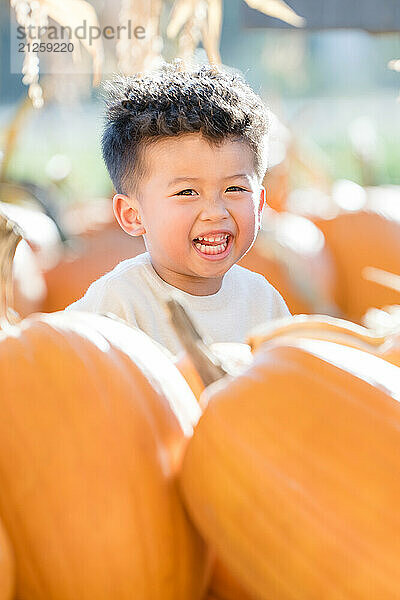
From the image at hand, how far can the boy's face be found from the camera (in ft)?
1.95

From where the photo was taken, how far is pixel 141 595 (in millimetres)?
278

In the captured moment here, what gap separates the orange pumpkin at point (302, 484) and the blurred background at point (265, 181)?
0.34 meters

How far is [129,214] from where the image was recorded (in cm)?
68

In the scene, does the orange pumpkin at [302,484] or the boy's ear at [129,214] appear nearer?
the orange pumpkin at [302,484]

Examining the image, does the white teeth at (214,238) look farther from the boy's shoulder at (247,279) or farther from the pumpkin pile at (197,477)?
the pumpkin pile at (197,477)

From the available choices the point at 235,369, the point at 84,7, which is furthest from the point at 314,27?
the point at 235,369

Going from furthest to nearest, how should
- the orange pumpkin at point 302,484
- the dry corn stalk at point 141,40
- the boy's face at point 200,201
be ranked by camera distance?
1. the dry corn stalk at point 141,40
2. the boy's face at point 200,201
3. the orange pumpkin at point 302,484

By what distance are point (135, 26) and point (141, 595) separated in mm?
551

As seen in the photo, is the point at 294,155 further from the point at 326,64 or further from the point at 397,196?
the point at 326,64

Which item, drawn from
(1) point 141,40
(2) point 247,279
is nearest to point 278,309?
(2) point 247,279

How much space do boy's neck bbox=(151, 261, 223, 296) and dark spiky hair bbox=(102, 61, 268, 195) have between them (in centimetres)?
7

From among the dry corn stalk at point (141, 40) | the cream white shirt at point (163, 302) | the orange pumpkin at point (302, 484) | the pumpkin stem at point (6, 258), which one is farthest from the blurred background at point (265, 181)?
the orange pumpkin at point (302, 484)

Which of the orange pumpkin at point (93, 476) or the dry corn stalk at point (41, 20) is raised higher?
the dry corn stalk at point (41, 20)

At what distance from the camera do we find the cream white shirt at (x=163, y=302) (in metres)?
0.65
